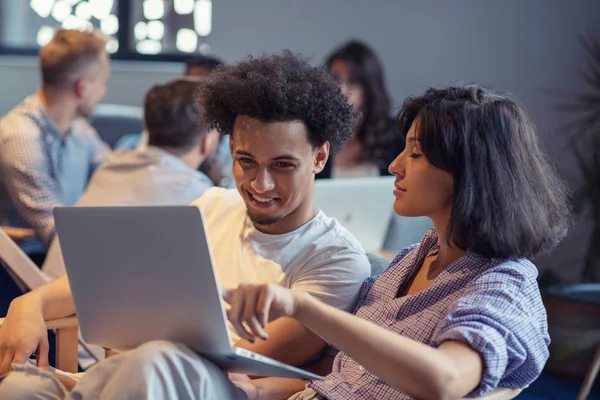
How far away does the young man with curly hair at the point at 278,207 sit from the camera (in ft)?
5.68

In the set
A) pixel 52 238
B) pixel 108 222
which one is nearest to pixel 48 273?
pixel 52 238

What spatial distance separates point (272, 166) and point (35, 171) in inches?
75.3

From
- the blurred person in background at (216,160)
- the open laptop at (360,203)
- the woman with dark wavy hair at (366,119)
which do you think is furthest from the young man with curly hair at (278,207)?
the woman with dark wavy hair at (366,119)

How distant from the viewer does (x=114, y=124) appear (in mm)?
4887

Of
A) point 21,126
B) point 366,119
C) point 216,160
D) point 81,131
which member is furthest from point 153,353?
point 366,119

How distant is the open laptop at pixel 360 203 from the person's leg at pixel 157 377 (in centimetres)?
101

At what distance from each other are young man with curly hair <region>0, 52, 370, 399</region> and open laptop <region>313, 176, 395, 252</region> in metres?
0.51

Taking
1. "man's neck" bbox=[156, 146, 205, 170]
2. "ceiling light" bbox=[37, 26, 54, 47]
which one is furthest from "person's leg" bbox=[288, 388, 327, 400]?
"ceiling light" bbox=[37, 26, 54, 47]

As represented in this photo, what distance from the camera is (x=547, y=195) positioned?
1.61 metres

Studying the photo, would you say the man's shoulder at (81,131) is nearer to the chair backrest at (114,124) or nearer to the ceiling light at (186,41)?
the chair backrest at (114,124)

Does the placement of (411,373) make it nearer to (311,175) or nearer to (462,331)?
(462,331)

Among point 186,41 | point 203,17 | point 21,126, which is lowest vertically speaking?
point 21,126

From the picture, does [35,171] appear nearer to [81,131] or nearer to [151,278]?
[81,131]

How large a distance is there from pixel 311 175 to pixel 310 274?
0.68 feet
